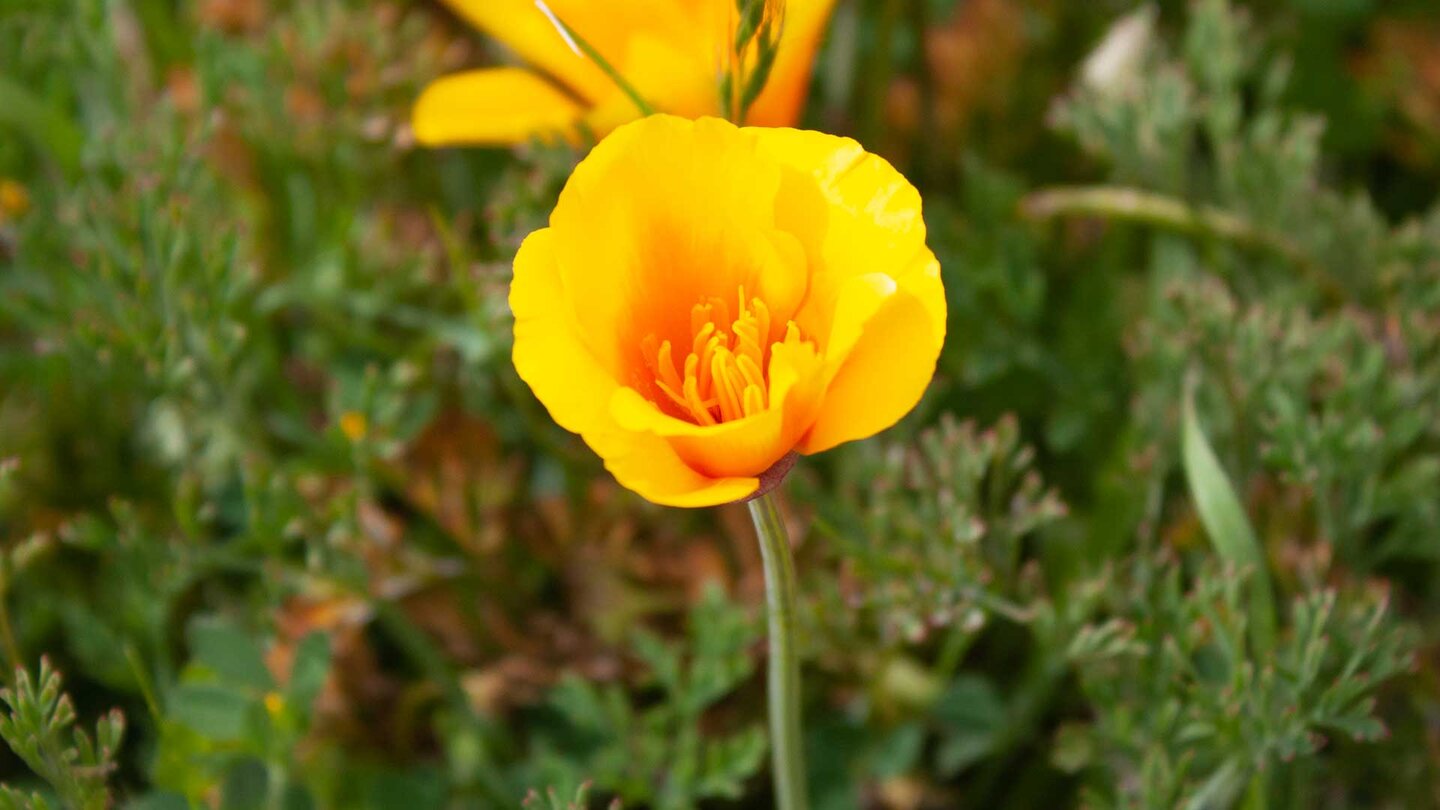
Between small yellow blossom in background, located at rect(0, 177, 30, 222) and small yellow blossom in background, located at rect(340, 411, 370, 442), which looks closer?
small yellow blossom in background, located at rect(340, 411, 370, 442)

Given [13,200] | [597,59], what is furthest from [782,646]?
[13,200]

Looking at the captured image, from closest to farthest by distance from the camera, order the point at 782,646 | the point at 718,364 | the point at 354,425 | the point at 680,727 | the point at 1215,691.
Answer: the point at 718,364 → the point at 782,646 → the point at 1215,691 → the point at 680,727 → the point at 354,425

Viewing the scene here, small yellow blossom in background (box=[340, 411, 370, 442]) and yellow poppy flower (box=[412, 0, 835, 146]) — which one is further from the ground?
yellow poppy flower (box=[412, 0, 835, 146])

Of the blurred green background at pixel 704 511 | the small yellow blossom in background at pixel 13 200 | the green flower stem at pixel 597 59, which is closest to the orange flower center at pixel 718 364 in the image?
the green flower stem at pixel 597 59

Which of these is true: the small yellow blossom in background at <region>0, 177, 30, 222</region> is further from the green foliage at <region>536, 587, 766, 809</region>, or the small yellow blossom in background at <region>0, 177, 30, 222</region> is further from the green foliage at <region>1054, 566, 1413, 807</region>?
the green foliage at <region>1054, 566, 1413, 807</region>

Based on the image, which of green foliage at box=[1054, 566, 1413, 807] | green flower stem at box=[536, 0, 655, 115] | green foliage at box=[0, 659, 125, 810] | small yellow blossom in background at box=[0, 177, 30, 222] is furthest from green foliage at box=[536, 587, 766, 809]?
small yellow blossom in background at box=[0, 177, 30, 222]

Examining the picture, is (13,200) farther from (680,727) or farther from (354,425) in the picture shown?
(680,727)
